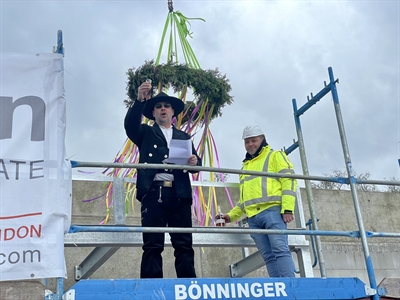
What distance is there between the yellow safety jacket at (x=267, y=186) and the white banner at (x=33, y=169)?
67.8 inches

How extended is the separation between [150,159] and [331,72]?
5.60 feet

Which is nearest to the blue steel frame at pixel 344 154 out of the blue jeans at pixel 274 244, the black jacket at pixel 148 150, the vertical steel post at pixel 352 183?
the vertical steel post at pixel 352 183

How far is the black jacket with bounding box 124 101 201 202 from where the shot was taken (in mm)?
4008

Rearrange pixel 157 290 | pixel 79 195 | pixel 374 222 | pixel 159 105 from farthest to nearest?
1. pixel 374 222
2. pixel 79 195
3. pixel 159 105
4. pixel 157 290

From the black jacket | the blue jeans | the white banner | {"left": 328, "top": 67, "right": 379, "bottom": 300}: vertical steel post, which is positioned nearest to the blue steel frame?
{"left": 328, "top": 67, "right": 379, "bottom": 300}: vertical steel post

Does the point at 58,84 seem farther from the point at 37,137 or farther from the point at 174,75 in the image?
the point at 174,75

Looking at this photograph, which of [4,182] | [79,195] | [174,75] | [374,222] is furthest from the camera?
[374,222]

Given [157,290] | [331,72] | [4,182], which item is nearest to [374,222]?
[331,72]

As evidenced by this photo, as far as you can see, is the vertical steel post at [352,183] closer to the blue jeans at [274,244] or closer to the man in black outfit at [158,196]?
the blue jeans at [274,244]

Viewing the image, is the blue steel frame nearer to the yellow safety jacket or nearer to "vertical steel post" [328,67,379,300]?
"vertical steel post" [328,67,379,300]

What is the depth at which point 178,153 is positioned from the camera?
4.19 m

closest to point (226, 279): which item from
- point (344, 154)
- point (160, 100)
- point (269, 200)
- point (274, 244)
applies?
point (274, 244)

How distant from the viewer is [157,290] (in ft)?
10.4

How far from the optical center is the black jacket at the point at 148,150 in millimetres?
4008
